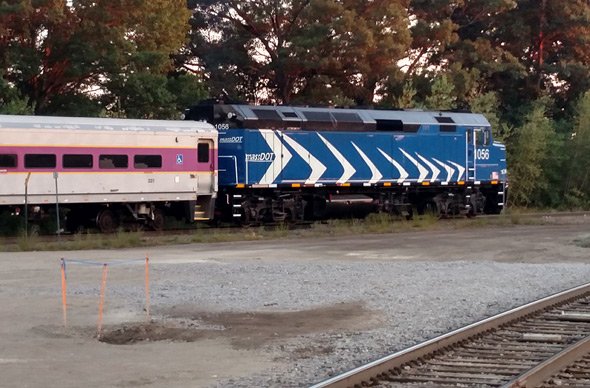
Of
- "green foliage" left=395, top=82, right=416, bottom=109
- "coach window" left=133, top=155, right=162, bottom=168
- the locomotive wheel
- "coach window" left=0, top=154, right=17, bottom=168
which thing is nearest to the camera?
"coach window" left=0, top=154, right=17, bottom=168

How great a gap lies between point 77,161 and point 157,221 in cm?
389

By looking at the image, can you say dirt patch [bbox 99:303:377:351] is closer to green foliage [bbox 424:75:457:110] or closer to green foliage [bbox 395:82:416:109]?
green foliage [bbox 395:82:416:109]

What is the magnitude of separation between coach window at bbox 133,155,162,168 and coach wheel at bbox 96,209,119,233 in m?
1.74

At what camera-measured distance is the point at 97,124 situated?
91.0 feet

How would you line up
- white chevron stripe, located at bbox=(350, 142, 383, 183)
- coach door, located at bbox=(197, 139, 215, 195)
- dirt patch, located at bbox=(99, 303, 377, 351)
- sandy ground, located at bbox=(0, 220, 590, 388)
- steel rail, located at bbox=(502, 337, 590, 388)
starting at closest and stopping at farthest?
steel rail, located at bbox=(502, 337, 590, 388)
sandy ground, located at bbox=(0, 220, 590, 388)
dirt patch, located at bbox=(99, 303, 377, 351)
coach door, located at bbox=(197, 139, 215, 195)
white chevron stripe, located at bbox=(350, 142, 383, 183)

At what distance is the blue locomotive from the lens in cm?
3147

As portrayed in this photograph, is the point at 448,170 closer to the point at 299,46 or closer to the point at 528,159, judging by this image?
the point at 299,46

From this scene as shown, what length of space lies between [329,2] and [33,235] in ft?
73.2

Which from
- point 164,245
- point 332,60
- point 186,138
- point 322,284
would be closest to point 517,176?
point 332,60

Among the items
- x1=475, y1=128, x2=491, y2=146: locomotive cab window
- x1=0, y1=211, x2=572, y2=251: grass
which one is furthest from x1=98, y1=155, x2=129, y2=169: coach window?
x1=475, y1=128, x2=491, y2=146: locomotive cab window

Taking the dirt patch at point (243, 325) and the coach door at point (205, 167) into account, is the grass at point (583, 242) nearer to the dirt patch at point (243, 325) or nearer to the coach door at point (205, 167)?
the coach door at point (205, 167)

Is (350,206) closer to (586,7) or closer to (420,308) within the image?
(420,308)

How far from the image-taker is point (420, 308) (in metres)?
14.2

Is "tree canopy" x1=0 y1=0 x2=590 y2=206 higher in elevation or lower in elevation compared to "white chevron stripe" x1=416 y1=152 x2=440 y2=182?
higher
